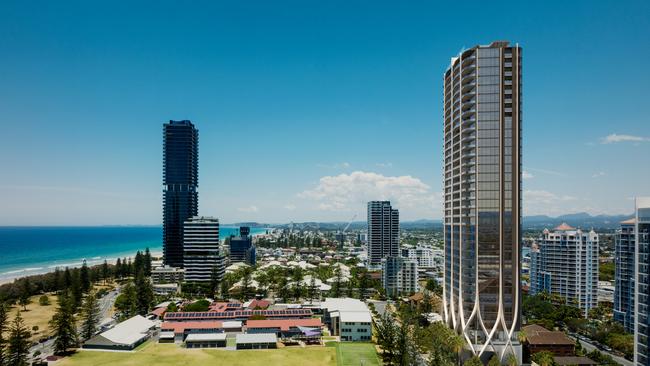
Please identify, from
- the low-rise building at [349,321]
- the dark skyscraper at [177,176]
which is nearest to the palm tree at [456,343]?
the low-rise building at [349,321]

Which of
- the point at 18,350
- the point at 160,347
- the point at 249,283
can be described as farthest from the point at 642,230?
the point at 249,283

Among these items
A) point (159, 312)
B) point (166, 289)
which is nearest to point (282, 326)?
point (159, 312)

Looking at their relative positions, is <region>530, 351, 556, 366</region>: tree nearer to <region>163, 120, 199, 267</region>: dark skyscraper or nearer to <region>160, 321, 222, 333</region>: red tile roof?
<region>160, 321, 222, 333</region>: red tile roof

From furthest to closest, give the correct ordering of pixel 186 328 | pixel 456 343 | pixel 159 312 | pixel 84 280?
1. pixel 84 280
2. pixel 159 312
3. pixel 186 328
4. pixel 456 343

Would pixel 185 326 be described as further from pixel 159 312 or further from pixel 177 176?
pixel 177 176

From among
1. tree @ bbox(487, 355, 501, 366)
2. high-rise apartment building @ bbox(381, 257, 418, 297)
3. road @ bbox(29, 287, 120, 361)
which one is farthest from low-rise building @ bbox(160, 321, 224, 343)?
high-rise apartment building @ bbox(381, 257, 418, 297)

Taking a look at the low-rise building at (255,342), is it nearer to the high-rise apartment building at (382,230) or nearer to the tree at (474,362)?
the tree at (474,362)

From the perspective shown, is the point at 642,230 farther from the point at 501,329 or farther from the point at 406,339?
the point at 406,339
